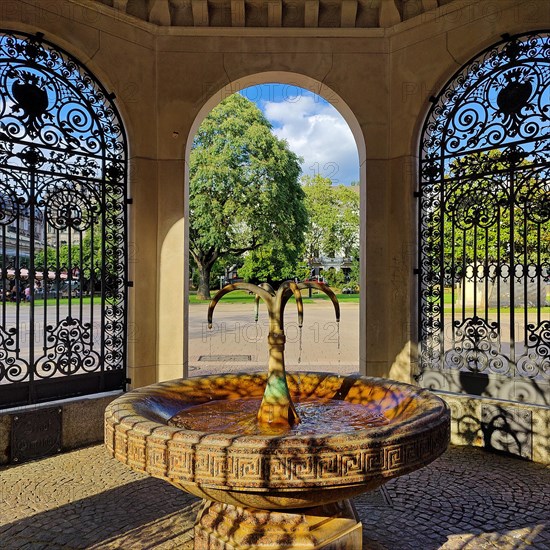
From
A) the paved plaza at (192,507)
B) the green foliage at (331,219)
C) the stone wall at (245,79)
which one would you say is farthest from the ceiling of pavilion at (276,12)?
the green foliage at (331,219)

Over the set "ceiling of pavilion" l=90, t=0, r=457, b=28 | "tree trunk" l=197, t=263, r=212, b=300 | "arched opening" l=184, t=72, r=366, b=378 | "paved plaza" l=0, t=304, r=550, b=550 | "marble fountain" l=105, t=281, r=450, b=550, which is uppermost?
"ceiling of pavilion" l=90, t=0, r=457, b=28

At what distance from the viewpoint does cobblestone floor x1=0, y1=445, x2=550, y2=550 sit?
3.27m

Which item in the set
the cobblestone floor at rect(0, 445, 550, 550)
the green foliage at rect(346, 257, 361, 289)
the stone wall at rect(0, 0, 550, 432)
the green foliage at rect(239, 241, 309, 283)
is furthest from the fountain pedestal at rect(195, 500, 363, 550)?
the green foliage at rect(346, 257, 361, 289)

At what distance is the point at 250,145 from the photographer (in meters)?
26.6

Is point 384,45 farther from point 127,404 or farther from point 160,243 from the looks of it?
point 127,404

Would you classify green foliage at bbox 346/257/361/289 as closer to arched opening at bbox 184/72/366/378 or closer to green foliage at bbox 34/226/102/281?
arched opening at bbox 184/72/366/378

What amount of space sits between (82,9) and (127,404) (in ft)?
15.0

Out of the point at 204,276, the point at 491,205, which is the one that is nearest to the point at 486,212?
the point at 491,205

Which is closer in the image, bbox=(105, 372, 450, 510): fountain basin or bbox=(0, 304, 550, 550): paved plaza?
bbox=(105, 372, 450, 510): fountain basin

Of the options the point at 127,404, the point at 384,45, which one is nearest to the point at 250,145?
the point at 384,45

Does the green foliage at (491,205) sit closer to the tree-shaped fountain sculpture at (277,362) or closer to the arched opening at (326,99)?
the arched opening at (326,99)

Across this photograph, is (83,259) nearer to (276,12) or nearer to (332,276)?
(276,12)

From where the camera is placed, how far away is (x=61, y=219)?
5258 mm

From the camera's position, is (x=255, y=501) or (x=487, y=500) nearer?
(x=255, y=501)
